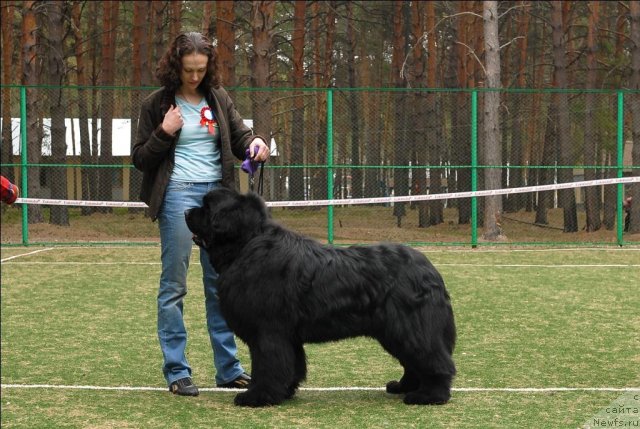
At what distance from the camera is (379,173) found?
2584 centimetres

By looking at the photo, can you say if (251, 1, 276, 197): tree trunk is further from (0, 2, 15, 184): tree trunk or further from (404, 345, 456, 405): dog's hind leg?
(404, 345, 456, 405): dog's hind leg

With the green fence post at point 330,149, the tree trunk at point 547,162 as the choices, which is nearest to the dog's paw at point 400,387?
the green fence post at point 330,149

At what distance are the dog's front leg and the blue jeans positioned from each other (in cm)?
54

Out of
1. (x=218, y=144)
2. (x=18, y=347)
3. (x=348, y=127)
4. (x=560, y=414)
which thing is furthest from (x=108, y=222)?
(x=560, y=414)

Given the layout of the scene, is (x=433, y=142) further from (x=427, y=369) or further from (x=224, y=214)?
(x=224, y=214)

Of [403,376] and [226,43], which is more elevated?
[226,43]

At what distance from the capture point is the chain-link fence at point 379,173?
52.9ft

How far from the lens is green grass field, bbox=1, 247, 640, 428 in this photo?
4.83m

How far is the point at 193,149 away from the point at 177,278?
0.75 meters

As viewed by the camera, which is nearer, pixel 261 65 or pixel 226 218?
pixel 226 218

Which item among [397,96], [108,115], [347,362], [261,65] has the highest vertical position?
[397,96]

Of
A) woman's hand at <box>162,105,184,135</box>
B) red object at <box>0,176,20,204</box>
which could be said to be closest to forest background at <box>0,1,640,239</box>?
woman's hand at <box>162,105,184,135</box>

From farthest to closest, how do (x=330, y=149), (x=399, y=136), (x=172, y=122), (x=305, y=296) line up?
(x=399, y=136) < (x=330, y=149) < (x=172, y=122) < (x=305, y=296)

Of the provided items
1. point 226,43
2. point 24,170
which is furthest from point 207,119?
point 226,43
